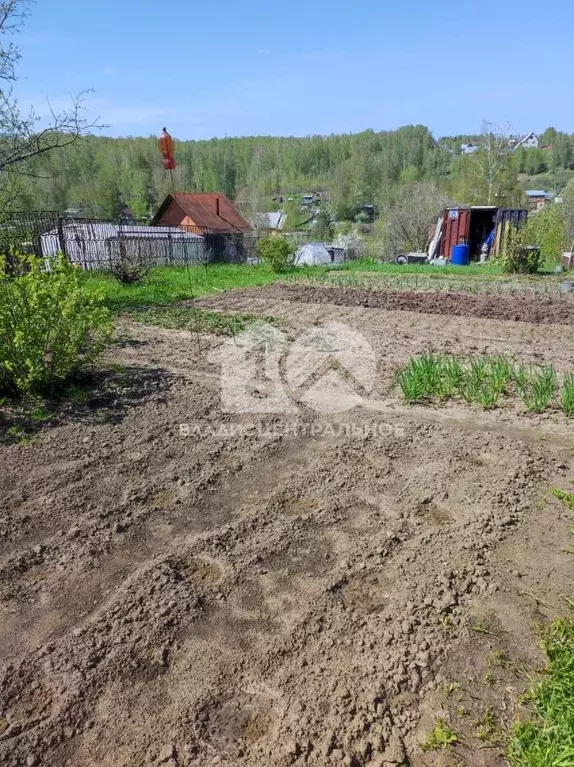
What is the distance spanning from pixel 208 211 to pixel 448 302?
30572 mm

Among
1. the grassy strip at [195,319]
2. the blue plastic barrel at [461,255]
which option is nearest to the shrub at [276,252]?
the blue plastic barrel at [461,255]

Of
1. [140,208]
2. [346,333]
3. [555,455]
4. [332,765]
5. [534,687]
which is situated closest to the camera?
[332,765]

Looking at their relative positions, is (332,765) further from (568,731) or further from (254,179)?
(254,179)

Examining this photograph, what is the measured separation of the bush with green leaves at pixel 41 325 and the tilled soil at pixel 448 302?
697cm

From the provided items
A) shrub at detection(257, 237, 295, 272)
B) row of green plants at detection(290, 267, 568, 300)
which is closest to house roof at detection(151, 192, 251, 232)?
shrub at detection(257, 237, 295, 272)

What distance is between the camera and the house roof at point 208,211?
120 ft

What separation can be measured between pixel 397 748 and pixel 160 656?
0.99 m


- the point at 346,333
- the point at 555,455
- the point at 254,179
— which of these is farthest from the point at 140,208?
the point at 555,455

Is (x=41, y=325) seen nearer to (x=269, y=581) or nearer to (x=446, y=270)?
(x=269, y=581)

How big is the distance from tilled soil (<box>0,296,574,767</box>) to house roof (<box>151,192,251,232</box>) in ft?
109

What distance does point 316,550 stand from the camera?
2906mm

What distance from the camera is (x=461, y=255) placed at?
71.6ft

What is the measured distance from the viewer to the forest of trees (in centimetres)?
4975

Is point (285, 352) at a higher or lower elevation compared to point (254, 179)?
lower
